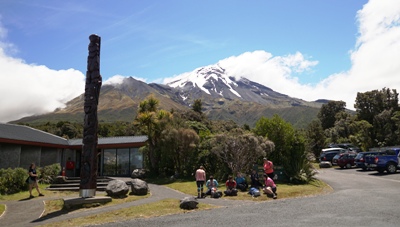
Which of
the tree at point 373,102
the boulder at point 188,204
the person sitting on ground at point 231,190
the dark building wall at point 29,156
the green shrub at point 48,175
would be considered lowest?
the boulder at point 188,204

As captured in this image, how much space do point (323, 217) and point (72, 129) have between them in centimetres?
6413

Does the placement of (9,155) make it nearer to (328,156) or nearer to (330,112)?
(328,156)

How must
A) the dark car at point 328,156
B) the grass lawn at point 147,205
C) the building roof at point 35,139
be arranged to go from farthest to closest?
the dark car at point 328,156
the building roof at point 35,139
the grass lawn at point 147,205

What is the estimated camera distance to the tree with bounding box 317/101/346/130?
217ft

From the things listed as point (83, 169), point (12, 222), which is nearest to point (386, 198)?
point (83, 169)

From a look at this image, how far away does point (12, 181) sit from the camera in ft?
55.9

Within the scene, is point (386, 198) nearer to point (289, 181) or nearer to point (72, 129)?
point (289, 181)

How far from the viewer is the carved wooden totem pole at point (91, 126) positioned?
44.3 feet

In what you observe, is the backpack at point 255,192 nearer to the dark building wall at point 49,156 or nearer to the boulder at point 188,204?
the boulder at point 188,204

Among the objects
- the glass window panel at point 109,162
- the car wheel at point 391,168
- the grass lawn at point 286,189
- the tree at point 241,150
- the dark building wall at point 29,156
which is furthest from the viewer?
the glass window panel at point 109,162

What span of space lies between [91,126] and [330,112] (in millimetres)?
61153

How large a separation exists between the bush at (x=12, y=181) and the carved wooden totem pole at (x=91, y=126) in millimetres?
5831

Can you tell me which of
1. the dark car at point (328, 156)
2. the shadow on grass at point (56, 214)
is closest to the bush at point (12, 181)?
the shadow on grass at point (56, 214)

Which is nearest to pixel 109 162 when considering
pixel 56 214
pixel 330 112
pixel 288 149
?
pixel 288 149
